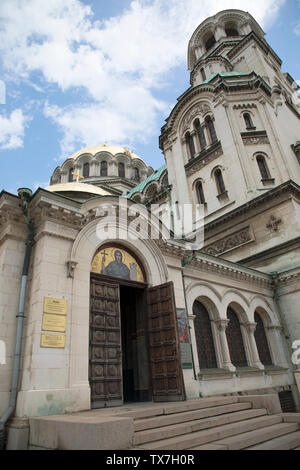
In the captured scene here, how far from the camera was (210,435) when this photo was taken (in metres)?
5.66

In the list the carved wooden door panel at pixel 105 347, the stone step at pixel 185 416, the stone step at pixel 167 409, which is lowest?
the stone step at pixel 185 416

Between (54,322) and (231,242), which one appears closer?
(54,322)

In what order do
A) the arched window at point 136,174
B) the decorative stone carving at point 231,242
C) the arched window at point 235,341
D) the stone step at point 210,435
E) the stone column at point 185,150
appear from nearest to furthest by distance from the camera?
1. the stone step at point 210,435
2. the arched window at point 235,341
3. the decorative stone carving at point 231,242
4. the stone column at point 185,150
5. the arched window at point 136,174

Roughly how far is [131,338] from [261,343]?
24.2ft

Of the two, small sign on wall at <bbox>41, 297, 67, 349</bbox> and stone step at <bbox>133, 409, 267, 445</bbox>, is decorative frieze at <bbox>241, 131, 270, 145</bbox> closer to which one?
stone step at <bbox>133, 409, 267, 445</bbox>

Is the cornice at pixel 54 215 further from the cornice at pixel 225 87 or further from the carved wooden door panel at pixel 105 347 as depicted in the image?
the cornice at pixel 225 87

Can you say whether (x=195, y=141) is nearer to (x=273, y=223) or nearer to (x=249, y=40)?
(x=273, y=223)

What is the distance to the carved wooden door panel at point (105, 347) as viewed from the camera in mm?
8273

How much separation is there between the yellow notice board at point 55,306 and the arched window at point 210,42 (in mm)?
35771

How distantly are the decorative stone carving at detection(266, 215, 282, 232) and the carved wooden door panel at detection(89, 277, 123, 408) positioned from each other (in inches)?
461

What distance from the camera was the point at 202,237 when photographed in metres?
21.7

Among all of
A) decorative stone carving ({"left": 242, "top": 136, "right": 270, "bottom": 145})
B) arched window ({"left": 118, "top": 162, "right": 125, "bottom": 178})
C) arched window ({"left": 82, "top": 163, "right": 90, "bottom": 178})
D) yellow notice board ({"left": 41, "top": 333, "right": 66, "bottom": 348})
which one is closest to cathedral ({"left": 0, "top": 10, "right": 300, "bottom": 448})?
yellow notice board ({"left": 41, "top": 333, "right": 66, "bottom": 348})

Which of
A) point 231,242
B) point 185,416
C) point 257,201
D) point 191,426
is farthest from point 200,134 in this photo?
point 191,426

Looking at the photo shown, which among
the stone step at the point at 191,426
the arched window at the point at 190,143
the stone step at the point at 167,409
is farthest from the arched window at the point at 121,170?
the stone step at the point at 191,426
